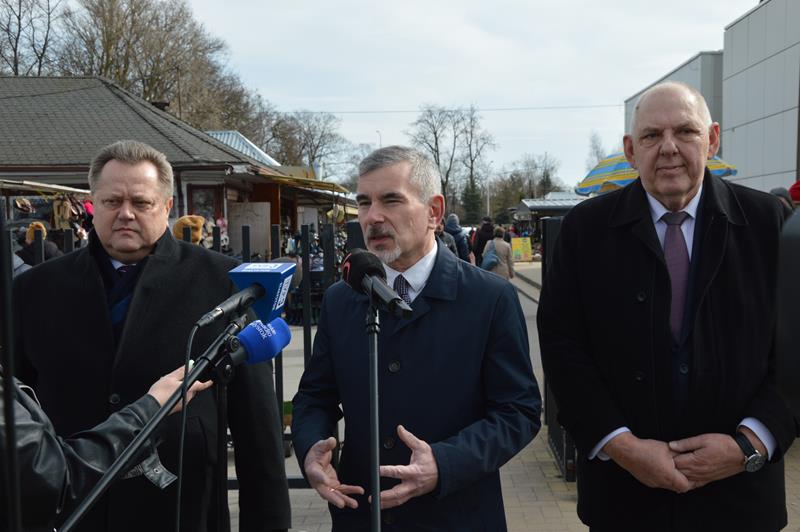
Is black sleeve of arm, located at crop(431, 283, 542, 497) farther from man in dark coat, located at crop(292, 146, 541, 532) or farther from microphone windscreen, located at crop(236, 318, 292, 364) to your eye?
microphone windscreen, located at crop(236, 318, 292, 364)

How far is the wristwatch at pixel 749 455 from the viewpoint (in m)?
2.26

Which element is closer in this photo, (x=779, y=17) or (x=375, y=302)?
(x=375, y=302)

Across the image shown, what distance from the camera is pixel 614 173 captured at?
9.38m

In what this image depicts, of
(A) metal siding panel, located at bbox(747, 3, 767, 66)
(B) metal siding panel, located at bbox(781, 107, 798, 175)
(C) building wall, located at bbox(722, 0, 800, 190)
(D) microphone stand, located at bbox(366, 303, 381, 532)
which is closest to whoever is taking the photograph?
(D) microphone stand, located at bbox(366, 303, 381, 532)

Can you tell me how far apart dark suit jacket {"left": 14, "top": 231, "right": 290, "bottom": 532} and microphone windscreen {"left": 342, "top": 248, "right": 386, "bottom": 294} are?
856mm

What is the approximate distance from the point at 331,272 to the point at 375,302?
2618 millimetres

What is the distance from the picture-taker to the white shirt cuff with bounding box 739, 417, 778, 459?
227cm

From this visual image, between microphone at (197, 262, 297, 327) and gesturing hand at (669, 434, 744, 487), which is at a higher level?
microphone at (197, 262, 297, 327)

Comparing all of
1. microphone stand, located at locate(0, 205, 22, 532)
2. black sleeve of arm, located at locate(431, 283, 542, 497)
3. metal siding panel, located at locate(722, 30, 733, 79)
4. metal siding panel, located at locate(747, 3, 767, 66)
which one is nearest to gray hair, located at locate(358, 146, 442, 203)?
black sleeve of arm, located at locate(431, 283, 542, 497)

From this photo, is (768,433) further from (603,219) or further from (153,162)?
(153,162)

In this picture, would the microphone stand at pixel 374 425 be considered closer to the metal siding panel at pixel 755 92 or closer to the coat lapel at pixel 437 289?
the coat lapel at pixel 437 289

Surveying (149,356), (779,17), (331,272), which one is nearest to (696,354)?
(149,356)

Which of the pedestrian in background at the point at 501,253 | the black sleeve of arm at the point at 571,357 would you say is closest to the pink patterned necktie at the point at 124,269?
the black sleeve of arm at the point at 571,357

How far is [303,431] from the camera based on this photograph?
231 centimetres
